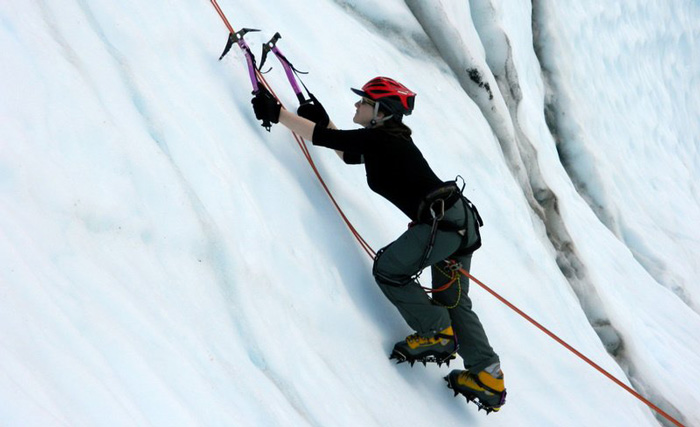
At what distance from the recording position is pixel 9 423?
141 centimetres

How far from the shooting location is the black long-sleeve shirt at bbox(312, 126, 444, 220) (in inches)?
123

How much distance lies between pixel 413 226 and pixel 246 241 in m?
0.86

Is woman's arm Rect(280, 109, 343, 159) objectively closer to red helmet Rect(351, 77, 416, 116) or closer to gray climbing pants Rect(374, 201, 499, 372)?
red helmet Rect(351, 77, 416, 116)

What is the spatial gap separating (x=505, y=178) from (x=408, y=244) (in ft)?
10.1

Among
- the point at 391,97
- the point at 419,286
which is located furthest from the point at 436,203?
the point at 391,97

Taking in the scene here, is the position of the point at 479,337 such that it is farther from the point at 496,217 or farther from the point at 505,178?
the point at 505,178

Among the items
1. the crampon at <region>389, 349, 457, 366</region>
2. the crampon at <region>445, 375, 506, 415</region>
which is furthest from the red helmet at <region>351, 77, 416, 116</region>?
the crampon at <region>445, 375, 506, 415</region>

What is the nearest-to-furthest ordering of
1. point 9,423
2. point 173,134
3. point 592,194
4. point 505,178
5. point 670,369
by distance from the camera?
point 9,423 → point 173,134 → point 505,178 → point 670,369 → point 592,194

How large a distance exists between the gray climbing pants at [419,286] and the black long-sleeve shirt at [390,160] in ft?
0.51

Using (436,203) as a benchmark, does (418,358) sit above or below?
below

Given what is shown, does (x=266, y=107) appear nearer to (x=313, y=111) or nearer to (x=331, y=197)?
(x=313, y=111)

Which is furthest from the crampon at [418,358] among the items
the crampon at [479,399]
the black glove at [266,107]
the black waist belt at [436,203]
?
the black glove at [266,107]

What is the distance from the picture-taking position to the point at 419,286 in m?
3.23

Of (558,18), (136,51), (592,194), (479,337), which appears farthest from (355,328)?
(558,18)
